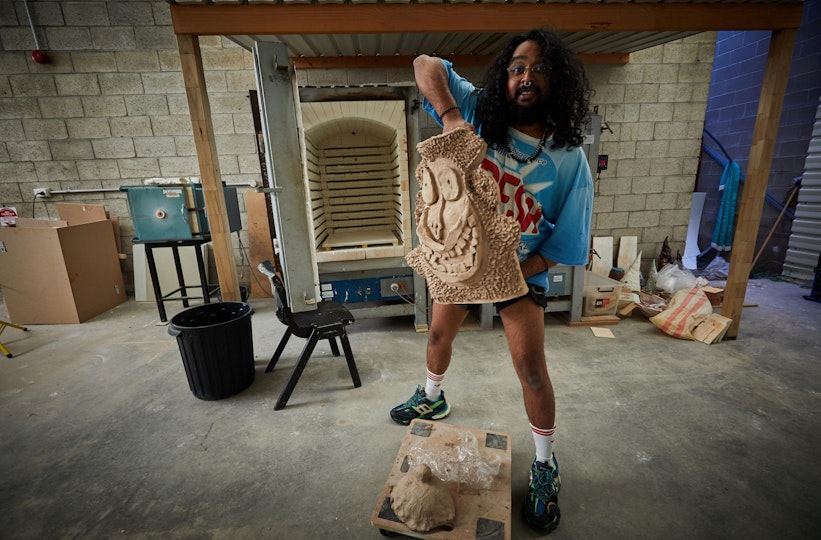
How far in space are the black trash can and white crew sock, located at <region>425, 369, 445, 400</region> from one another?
1.07 m

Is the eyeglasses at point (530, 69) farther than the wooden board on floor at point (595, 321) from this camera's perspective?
No

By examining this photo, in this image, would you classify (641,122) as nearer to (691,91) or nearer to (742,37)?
(691,91)

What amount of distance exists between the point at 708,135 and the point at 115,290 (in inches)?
285

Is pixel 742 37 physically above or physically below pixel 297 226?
above

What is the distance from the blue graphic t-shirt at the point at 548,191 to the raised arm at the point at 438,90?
0.17 metres

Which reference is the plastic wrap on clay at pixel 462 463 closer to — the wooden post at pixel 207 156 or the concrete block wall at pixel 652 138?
the wooden post at pixel 207 156

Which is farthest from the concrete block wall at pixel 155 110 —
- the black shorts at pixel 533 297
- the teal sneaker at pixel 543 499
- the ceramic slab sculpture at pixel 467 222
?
the teal sneaker at pixel 543 499

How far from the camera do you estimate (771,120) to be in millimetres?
2170

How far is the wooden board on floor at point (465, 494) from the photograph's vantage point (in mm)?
1106

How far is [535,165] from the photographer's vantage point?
116 centimetres

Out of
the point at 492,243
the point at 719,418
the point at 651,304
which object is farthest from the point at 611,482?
→ the point at 651,304

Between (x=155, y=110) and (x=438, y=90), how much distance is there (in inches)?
138

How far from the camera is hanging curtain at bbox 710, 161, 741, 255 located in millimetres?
4152

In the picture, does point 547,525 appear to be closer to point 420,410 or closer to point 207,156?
point 420,410
